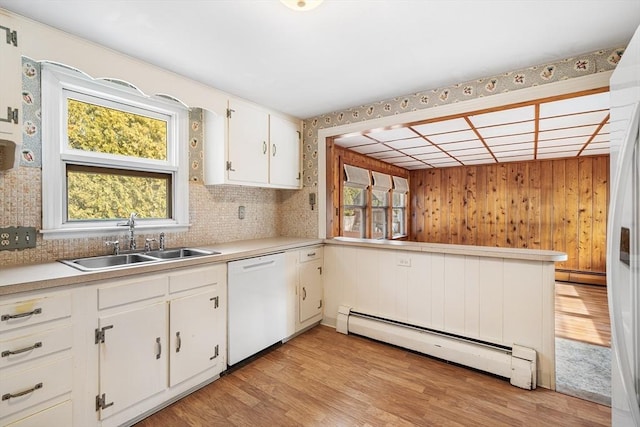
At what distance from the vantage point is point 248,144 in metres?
A: 2.78

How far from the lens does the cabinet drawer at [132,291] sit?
1.59 metres

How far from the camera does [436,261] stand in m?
2.56

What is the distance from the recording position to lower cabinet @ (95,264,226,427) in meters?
1.60

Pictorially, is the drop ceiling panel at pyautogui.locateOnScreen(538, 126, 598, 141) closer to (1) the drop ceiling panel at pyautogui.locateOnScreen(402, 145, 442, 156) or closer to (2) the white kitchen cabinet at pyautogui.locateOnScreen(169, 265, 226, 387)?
(1) the drop ceiling panel at pyautogui.locateOnScreen(402, 145, 442, 156)

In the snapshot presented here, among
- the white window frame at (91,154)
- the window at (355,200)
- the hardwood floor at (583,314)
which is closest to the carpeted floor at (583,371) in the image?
the hardwood floor at (583,314)

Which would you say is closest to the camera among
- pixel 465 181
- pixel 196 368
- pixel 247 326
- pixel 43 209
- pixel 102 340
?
pixel 102 340

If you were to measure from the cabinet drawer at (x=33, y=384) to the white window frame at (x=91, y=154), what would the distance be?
0.85 m

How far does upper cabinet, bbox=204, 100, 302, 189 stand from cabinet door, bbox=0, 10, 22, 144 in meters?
1.29

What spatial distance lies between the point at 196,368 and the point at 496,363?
215 cm

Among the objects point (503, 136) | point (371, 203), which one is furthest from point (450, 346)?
point (371, 203)

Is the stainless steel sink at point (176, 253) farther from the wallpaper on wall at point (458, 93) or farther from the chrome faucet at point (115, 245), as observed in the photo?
the wallpaper on wall at point (458, 93)

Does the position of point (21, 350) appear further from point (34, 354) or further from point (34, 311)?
point (34, 311)

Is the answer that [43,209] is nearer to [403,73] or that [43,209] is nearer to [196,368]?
[196,368]

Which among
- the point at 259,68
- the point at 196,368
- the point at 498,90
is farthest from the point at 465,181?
the point at 196,368
